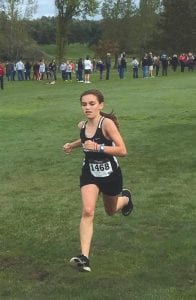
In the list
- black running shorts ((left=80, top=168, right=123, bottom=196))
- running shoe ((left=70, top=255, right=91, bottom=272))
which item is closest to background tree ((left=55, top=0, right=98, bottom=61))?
black running shorts ((left=80, top=168, right=123, bottom=196))

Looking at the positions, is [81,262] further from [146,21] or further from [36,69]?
[146,21]

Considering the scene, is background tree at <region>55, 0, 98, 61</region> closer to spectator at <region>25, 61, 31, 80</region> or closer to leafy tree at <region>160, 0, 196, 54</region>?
leafy tree at <region>160, 0, 196, 54</region>

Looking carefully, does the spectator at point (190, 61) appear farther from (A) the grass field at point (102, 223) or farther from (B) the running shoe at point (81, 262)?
(B) the running shoe at point (81, 262)

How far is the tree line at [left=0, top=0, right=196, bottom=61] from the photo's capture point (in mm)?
65312

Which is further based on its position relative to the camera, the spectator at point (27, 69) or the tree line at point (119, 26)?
the tree line at point (119, 26)

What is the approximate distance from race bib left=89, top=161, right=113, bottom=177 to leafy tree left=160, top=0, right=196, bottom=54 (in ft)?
218

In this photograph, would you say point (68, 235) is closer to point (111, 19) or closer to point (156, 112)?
point (156, 112)

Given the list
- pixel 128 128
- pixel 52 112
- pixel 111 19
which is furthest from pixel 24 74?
pixel 111 19

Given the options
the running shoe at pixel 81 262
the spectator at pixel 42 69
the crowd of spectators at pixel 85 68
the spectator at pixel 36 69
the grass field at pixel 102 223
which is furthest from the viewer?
the spectator at pixel 36 69

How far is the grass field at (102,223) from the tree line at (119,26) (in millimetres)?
49532

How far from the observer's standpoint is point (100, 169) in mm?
6066

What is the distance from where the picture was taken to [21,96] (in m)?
29.6

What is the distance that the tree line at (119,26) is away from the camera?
65.3 meters

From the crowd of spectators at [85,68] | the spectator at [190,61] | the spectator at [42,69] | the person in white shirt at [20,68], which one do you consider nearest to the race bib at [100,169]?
the crowd of spectators at [85,68]
